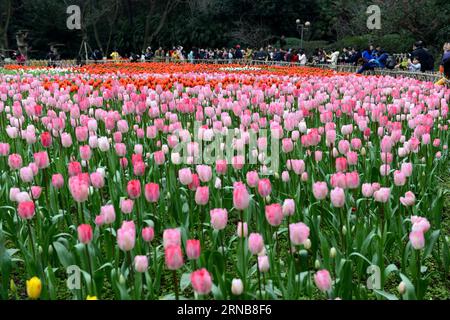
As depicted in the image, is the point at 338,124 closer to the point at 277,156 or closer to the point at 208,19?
the point at 277,156

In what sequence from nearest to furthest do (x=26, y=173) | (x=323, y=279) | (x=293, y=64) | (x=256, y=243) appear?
(x=323, y=279)
(x=256, y=243)
(x=26, y=173)
(x=293, y=64)

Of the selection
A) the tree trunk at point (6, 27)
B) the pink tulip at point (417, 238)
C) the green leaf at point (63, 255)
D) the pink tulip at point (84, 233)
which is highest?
the tree trunk at point (6, 27)

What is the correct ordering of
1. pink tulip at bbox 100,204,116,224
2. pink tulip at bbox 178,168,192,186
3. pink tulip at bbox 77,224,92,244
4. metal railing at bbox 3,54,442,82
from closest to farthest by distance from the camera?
pink tulip at bbox 77,224,92,244 < pink tulip at bbox 100,204,116,224 < pink tulip at bbox 178,168,192,186 < metal railing at bbox 3,54,442,82

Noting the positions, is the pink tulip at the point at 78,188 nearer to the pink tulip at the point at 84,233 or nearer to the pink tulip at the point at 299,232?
the pink tulip at the point at 84,233

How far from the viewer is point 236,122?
22.4 ft

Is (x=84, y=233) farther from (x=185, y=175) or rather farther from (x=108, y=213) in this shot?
(x=185, y=175)

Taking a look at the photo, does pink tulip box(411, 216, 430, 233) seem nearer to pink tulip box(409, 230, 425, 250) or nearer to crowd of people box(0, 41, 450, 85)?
pink tulip box(409, 230, 425, 250)

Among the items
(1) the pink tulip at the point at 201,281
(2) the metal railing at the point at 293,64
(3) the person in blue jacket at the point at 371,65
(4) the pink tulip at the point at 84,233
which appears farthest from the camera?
(3) the person in blue jacket at the point at 371,65

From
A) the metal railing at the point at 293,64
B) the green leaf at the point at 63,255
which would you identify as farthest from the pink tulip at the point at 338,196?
the metal railing at the point at 293,64

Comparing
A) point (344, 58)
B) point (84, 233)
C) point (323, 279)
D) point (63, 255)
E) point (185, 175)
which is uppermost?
point (344, 58)

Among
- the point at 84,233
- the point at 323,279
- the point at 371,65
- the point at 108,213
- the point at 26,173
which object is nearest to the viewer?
the point at 323,279

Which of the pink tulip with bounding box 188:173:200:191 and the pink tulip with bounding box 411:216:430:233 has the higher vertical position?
the pink tulip with bounding box 188:173:200:191

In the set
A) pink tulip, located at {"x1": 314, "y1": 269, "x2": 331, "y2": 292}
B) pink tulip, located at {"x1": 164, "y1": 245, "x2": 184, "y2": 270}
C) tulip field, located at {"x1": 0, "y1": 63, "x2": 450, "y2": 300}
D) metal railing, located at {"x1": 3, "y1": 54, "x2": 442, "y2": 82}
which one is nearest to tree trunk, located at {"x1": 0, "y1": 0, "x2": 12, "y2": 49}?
metal railing, located at {"x1": 3, "y1": 54, "x2": 442, "y2": 82}

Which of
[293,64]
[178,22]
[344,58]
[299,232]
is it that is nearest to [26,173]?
[299,232]
